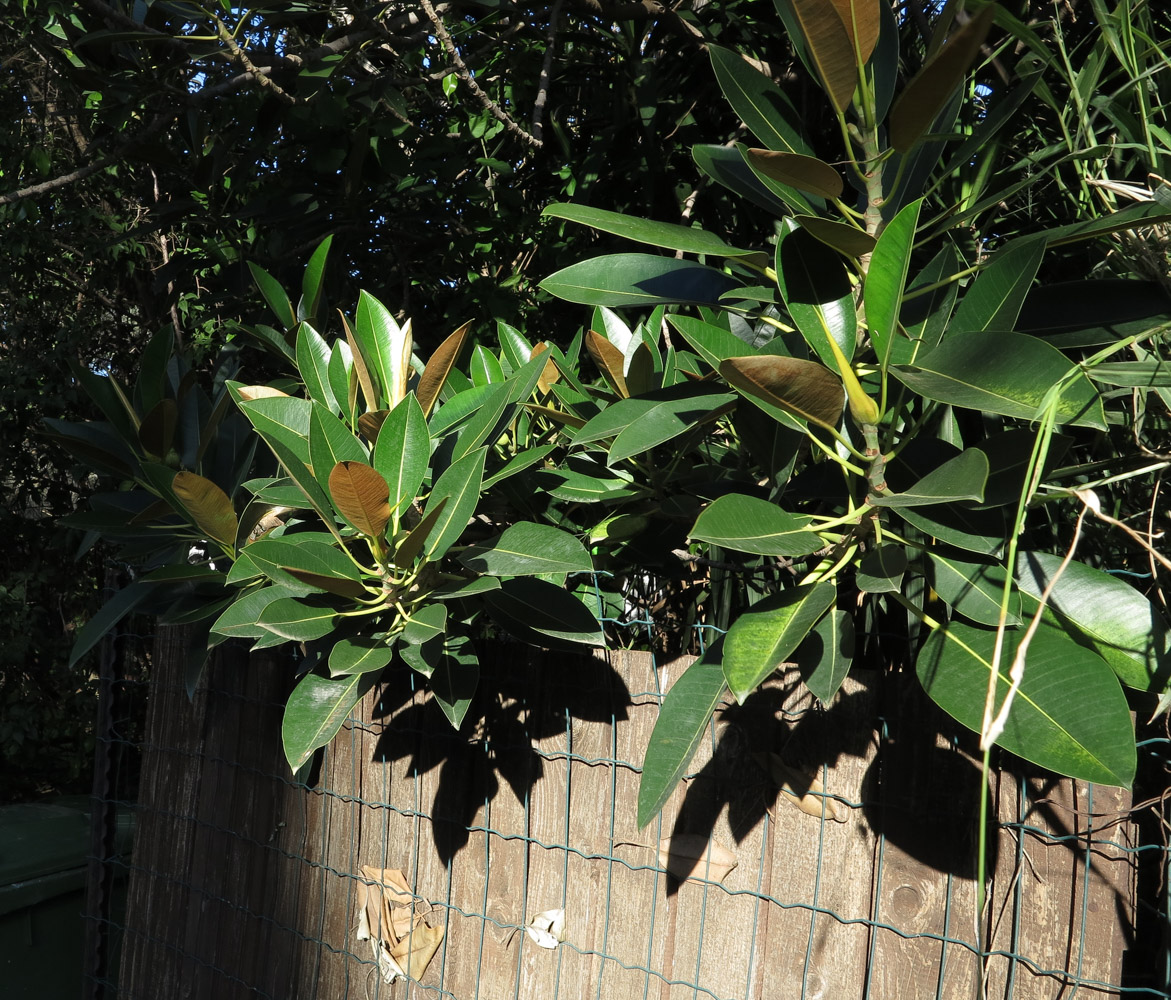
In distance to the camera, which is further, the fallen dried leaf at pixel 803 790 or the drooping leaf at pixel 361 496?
the fallen dried leaf at pixel 803 790

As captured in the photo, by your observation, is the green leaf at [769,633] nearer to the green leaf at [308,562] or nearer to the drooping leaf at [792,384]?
the drooping leaf at [792,384]

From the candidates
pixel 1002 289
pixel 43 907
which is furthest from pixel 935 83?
pixel 43 907

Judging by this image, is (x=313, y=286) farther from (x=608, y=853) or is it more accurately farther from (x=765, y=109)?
(x=608, y=853)

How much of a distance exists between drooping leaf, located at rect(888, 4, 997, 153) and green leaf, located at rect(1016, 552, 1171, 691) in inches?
18.8

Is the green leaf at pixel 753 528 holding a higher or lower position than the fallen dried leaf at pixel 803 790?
higher

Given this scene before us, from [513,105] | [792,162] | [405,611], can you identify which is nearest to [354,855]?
[405,611]

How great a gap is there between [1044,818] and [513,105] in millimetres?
2674

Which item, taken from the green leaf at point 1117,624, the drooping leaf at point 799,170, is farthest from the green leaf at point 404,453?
the green leaf at point 1117,624

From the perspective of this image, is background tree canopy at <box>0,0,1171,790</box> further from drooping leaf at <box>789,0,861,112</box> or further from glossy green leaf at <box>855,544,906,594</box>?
glossy green leaf at <box>855,544,906,594</box>

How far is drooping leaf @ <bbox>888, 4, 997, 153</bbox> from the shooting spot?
751 mm

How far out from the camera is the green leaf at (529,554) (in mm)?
1177

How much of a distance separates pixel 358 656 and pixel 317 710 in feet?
0.51

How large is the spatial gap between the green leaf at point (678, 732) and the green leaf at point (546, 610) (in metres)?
0.20

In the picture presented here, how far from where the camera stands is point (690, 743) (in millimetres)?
1104
